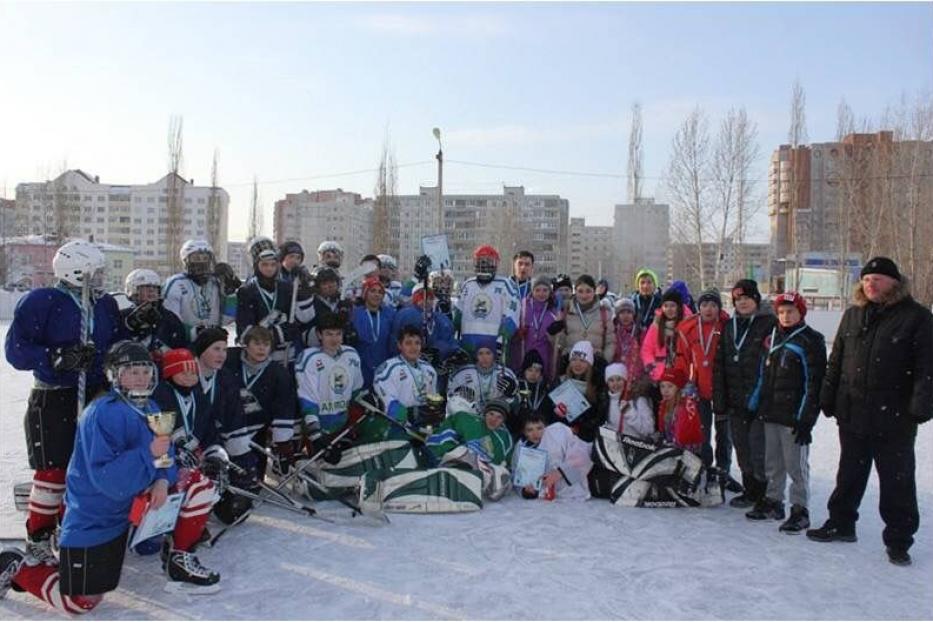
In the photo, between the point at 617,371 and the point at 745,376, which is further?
the point at 617,371

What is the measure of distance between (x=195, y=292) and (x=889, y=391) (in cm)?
462

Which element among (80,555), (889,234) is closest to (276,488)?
(80,555)

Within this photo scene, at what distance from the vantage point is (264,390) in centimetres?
495

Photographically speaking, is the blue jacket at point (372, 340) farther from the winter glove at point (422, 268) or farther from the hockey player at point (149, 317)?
the hockey player at point (149, 317)

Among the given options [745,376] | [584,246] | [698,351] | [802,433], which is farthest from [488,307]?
[584,246]

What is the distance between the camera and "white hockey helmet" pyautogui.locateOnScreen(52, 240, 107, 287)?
394cm

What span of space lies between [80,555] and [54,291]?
147 cm

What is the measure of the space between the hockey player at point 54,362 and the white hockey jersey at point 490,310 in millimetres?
3248

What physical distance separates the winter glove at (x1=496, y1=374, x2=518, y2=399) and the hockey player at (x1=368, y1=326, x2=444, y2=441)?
564 mm

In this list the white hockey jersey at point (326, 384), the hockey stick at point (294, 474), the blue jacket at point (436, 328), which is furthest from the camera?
the blue jacket at point (436, 328)

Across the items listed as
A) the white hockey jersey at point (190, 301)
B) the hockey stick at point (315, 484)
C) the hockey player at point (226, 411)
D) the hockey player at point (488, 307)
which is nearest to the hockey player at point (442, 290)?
the hockey player at point (488, 307)

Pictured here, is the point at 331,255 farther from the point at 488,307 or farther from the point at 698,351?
the point at 698,351

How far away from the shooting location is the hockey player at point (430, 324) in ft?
20.6

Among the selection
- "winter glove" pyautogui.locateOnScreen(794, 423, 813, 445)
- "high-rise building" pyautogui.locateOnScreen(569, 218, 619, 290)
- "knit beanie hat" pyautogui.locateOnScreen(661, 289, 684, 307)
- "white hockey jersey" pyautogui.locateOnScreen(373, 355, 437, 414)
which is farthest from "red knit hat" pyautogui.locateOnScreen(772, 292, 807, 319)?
"high-rise building" pyautogui.locateOnScreen(569, 218, 619, 290)
